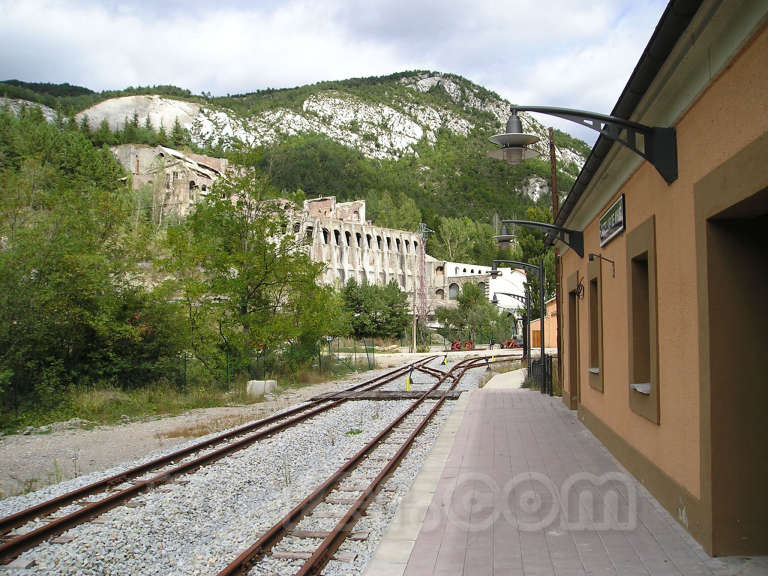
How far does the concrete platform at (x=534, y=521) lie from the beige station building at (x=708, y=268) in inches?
12.1

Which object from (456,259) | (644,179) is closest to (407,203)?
(456,259)

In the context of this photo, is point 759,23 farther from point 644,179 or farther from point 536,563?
point 536,563

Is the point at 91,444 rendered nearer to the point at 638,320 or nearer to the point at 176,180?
the point at 638,320

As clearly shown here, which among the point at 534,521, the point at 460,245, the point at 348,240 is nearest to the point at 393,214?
the point at 460,245

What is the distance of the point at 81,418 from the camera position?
16641mm

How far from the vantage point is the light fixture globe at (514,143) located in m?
8.54

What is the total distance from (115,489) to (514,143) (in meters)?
6.99

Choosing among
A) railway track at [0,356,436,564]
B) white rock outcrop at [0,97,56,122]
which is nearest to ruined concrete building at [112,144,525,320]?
white rock outcrop at [0,97,56,122]

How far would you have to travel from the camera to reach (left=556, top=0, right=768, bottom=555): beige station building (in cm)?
462

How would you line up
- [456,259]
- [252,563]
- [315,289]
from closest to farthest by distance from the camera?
[252,563], [315,289], [456,259]

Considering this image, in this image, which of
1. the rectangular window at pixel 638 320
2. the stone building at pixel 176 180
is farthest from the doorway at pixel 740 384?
the stone building at pixel 176 180

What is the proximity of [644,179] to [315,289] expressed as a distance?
19828 millimetres

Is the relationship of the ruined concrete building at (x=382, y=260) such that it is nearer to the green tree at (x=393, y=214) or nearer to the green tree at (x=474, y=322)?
the green tree at (x=393, y=214)

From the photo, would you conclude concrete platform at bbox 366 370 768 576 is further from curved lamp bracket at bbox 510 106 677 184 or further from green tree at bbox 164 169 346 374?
green tree at bbox 164 169 346 374
